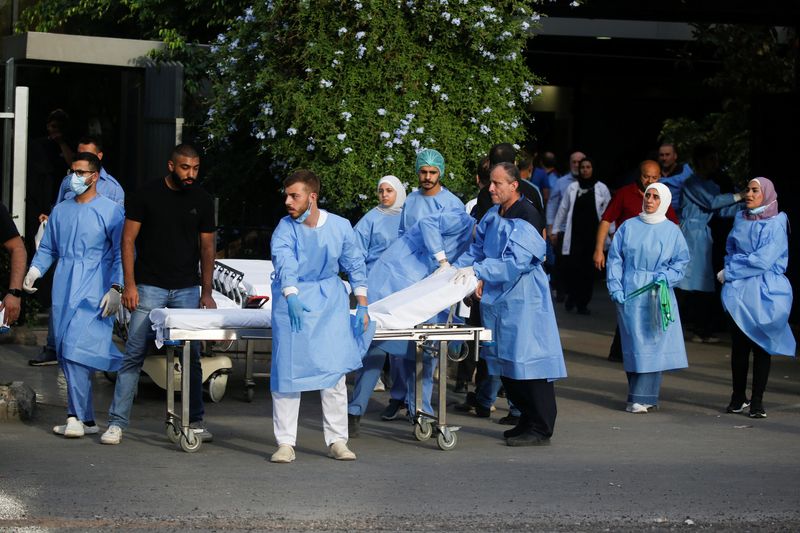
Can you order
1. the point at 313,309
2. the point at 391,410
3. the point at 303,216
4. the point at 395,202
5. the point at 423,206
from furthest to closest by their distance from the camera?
1. the point at 395,202
2. the point at 423,206
3. the point at 391,410
4. the point at 303,216
5. the point at 313,309

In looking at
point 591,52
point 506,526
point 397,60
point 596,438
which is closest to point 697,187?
point 397,60

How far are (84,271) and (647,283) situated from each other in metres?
3.95

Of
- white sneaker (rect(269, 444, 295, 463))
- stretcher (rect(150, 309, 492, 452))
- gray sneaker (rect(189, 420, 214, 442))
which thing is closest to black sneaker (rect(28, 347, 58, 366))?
stretcher (rect(150, 309, 492, 452))

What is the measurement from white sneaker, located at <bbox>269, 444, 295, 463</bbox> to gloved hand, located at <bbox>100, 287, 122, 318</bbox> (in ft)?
4.71

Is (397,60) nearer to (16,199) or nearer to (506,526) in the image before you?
(16,199)

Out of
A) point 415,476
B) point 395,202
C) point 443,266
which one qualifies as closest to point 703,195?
point 395,202

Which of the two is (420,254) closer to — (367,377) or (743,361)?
(367,377)

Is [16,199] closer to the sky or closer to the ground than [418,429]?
closer to the sky

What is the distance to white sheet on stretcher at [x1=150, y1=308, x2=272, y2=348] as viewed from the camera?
326 inches

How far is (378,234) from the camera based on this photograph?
10242mm

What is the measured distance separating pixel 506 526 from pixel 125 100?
31.1 feet

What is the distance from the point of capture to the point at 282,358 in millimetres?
8156

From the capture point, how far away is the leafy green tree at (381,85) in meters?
14.0

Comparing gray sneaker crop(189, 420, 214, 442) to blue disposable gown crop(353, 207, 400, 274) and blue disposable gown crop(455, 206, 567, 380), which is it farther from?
blue disposable gown crop(353, 207, 400, 274)
